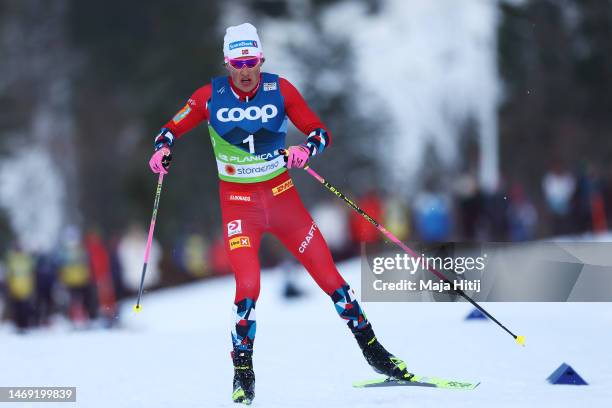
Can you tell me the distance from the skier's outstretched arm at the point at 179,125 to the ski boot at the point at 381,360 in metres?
1.48

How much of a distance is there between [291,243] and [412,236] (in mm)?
14502

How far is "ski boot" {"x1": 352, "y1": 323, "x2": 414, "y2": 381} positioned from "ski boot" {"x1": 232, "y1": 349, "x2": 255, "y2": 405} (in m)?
0.70

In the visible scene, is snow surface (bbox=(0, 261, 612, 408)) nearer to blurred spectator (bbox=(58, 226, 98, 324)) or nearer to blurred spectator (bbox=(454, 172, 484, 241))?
blurred spectator (bbox=(58, 226, 98, 324))

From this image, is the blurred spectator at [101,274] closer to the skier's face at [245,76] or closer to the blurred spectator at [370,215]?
the blurred spectator at [370,215]

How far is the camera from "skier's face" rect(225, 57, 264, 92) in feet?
22.1

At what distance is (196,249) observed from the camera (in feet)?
65.9

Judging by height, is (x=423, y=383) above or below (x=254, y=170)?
below

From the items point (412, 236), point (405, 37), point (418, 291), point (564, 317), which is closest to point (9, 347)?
point (418, 291)

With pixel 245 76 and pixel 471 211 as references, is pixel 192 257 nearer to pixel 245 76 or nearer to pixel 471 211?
pixel 471 211

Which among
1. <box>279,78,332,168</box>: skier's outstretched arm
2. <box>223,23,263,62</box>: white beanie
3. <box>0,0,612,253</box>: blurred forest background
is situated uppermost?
<box>0,0,612,253</box>: blurred forest background

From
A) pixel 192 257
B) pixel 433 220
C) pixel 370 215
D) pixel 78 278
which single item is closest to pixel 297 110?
pixel 78 278

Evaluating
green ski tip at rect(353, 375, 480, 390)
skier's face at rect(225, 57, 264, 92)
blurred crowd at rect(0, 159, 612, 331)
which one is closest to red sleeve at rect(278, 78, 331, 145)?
skier's face at rect(225, 57, 264, 92)

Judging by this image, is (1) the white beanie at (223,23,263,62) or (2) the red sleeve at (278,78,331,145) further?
(2) the red sleeve at (278,78,331,145)

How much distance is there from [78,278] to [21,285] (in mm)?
988
